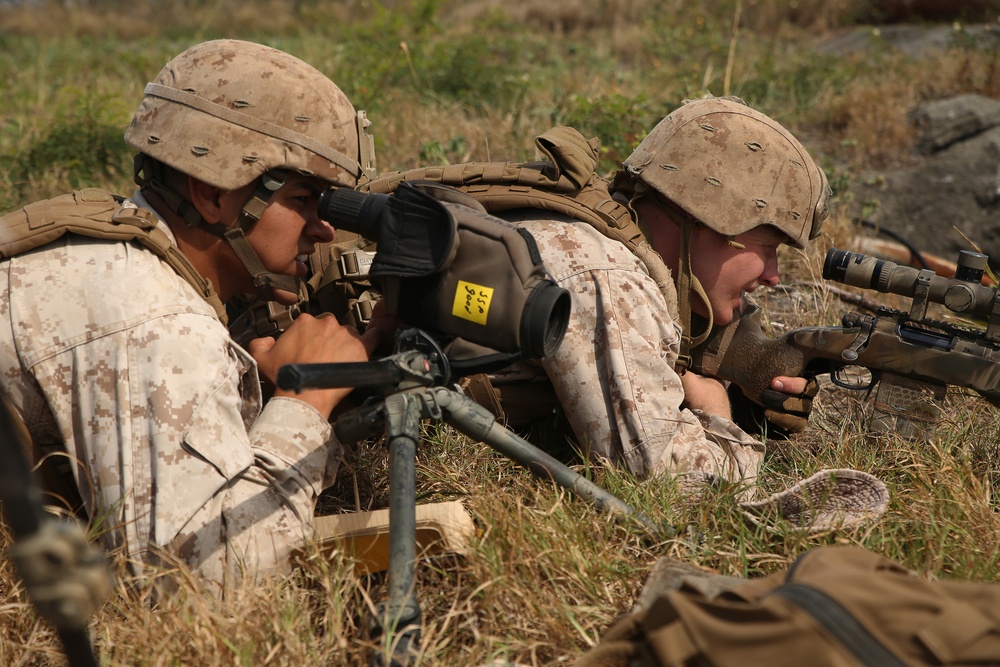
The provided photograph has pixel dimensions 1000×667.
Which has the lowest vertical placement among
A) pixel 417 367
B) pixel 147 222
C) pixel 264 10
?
pixel 264 10

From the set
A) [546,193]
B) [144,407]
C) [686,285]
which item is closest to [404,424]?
[144,407]

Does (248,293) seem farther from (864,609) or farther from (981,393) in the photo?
(981,393)

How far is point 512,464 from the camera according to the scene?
344 centimetres

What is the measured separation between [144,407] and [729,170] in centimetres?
224

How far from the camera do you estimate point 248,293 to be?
10.7 feet

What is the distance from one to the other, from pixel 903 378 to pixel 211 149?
2.68m

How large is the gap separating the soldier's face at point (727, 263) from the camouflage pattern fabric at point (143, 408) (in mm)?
1830

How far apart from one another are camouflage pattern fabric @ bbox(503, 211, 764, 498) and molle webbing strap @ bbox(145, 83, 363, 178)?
32.0 inches

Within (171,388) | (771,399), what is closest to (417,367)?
(171,388)

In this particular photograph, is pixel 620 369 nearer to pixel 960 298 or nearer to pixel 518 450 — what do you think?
pixel 518 450

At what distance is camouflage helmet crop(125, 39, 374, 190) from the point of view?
9.54 feet

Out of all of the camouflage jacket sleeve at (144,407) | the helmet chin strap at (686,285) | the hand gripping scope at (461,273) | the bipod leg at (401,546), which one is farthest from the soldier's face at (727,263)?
the camouflage jacket sleeve at (144,407)

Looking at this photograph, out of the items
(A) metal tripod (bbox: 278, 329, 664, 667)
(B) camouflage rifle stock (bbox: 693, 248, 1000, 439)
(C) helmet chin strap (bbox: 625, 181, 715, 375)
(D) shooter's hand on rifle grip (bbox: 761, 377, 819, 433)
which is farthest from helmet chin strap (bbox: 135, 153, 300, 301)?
(D) shooter's hand on rifle grip (bbox: 761, 377, 819, 433)

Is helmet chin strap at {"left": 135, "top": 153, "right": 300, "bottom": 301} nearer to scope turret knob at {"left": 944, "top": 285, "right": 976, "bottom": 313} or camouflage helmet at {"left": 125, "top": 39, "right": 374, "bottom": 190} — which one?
camouflage helmet at {"left": 125, "top": 39, "right": 374, "bottom": 190}
